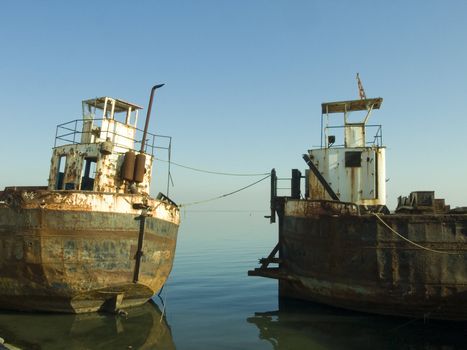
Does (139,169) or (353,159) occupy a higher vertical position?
(353,159)

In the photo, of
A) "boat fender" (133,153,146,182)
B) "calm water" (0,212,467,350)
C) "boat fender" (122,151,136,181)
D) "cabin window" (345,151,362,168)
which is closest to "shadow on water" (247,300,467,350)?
"calm water" (0,212,467,350)

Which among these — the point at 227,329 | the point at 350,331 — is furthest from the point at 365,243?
the point at 227,329

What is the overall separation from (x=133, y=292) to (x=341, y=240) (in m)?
6.94

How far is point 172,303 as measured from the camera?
1408cm

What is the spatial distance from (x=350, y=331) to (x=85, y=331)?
23.4ft

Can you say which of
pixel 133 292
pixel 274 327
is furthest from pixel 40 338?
pixel 274 327

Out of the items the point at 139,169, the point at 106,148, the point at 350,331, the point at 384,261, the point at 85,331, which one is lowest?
the point at 85,331

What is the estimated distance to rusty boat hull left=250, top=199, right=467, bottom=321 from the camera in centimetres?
1080

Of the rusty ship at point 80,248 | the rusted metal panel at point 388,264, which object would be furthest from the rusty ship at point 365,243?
the rusty ship at point 80,248

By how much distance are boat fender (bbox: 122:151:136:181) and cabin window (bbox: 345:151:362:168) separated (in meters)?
7.91

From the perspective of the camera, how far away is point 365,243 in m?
11.7

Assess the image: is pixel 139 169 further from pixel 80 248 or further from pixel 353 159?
pixel 353 159

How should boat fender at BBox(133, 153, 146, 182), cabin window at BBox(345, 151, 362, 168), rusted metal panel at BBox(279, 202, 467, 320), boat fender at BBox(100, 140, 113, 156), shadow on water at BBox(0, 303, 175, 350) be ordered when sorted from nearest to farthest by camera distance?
shadow on water at BBox(0, 303, 175, 350) → rusted metal panel at BBox(279, 202, 467, 320) → boat fender at BBox(100, 140, 113, 156) → boat fender at BBox(133, 153, 146, 182) → cabin window at BBox(345, 151, 362, 168)

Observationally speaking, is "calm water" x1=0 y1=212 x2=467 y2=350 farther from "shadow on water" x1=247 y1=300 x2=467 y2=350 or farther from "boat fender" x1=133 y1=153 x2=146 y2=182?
"boat fender" x1=133 y1=153 x2=146 y2=182
